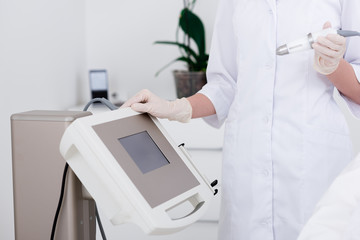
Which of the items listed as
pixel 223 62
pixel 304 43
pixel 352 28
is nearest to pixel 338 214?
pixel 304 43

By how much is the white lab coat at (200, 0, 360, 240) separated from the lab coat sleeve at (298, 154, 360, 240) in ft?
1.25

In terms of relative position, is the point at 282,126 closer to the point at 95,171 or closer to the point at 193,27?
the point at 95,171

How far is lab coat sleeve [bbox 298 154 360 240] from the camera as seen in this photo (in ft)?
2.22

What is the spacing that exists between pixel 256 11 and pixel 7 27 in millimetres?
857

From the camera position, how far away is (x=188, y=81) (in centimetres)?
228

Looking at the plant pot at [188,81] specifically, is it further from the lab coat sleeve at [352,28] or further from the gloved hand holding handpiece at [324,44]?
the gloved hand holding handpiece at [324,44]

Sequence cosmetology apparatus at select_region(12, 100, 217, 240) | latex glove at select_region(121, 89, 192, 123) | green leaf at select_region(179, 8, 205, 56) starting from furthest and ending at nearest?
green leaf at select_region(179, 8, 205, 56), latex glove at select_region(121, 89, 192, 123), cosmetology apparatus at select_region(12, 100, 217, 240)

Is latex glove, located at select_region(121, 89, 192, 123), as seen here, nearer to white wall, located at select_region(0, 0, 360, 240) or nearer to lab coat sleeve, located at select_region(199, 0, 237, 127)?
lab coat sleeve, located at select_region(199, 0, 237, 127)

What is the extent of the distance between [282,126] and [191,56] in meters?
1.35

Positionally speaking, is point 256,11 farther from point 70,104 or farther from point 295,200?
point 70,104

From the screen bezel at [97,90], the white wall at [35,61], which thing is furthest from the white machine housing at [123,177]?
the screen bezel at [97,90]

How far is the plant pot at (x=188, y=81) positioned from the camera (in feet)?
7.44

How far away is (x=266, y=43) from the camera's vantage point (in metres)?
1.20

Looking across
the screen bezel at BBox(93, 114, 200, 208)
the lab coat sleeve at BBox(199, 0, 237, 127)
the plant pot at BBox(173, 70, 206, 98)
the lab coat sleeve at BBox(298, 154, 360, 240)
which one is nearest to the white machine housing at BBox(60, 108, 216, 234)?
the screen bezel at BBox(93, 114, 200, 208)
